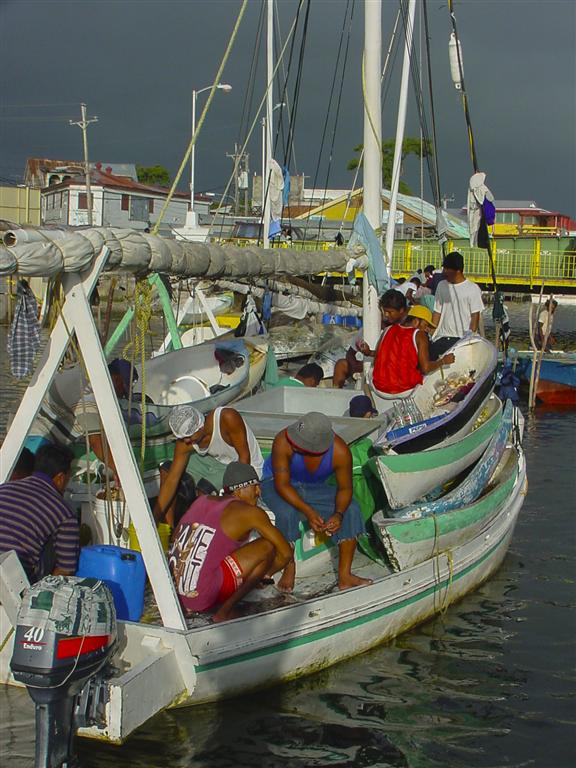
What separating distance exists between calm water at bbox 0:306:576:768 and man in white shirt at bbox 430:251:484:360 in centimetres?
344

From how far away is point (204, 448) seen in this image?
7867mm

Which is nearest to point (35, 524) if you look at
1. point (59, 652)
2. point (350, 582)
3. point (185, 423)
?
point (59, 652)

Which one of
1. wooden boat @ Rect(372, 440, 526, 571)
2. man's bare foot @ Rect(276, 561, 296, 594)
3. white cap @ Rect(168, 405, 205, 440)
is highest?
white cap @ Rect(168, 405, 205, 440)

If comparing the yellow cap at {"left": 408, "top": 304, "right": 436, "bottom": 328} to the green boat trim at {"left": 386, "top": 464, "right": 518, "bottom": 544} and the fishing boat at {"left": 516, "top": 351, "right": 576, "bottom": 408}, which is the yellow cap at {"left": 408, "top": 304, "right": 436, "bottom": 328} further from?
the fishing boat at {"left": 516, "top": 351, "right": 576, "bottom": 408}

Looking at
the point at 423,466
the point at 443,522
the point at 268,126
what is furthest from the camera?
the point at 268,126

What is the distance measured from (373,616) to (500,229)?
49.7m

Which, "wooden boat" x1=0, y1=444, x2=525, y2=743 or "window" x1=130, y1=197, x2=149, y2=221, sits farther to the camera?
"window" x1=130, y1=197, x2=149, y2=221

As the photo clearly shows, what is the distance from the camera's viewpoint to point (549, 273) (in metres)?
32.7

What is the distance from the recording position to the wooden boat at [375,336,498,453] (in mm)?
8648

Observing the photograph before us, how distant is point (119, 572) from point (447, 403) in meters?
5.05

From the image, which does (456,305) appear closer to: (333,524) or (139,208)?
(333,524)

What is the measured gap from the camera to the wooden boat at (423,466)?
7754 mm

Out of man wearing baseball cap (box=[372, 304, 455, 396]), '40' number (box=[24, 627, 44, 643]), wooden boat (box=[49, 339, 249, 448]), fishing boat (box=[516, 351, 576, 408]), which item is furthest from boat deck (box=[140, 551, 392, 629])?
fishing boat (box=[516, 351, 576, 408])

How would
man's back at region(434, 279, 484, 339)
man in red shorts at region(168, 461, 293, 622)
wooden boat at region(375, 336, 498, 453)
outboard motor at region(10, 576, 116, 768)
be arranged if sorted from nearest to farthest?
outboard motor at region(10, 576, 116, 768) → man in red shorts at region(168, 461, 293, 622) → wooden boat at region(375, 336, 498, 453) → man's back at region(434, 279, 484, 339)
